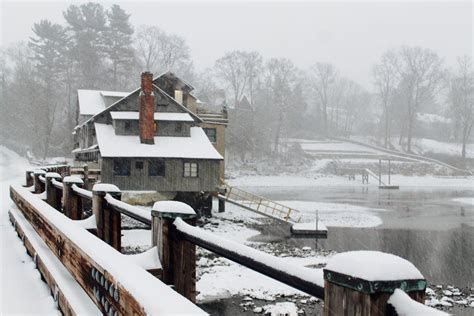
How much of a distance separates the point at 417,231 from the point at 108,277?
28.6 m

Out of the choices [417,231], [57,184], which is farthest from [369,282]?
[417,231]

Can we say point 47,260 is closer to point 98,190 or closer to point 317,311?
point 98,190

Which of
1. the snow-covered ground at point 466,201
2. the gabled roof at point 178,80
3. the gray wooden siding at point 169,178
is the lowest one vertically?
the snow-covered ground at point 466,201

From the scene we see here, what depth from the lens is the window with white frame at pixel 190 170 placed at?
32375 millimetres

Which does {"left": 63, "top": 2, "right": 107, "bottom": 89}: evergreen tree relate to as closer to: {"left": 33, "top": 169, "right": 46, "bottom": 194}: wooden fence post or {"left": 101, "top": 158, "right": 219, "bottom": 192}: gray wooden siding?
{"left": 101, "top": 158, "right": 219, "bottom": 192}: gray wooden siding

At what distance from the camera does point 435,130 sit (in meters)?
101

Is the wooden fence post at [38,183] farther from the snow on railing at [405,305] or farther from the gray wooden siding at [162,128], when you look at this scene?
the gray wooden siding at [162,128]

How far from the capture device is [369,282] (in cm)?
156

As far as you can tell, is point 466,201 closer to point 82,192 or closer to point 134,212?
point 82,192

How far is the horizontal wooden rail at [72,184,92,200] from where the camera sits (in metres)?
6.16

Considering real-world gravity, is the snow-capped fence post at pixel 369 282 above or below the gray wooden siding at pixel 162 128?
below

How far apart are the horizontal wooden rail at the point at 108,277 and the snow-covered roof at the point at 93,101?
31.5m

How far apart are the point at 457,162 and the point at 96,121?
6641 centimetres

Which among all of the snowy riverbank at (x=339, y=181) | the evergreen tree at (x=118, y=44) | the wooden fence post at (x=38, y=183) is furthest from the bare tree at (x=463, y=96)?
the wooden fence post at (x=38, y=183)
